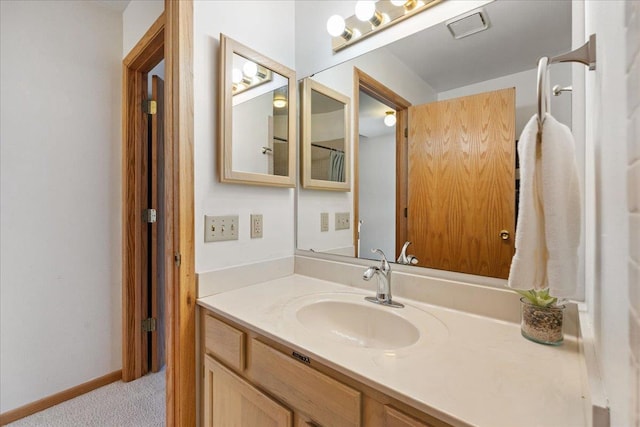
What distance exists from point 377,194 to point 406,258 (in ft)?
1.02

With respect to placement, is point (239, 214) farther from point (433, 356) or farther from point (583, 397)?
point (583, 397)

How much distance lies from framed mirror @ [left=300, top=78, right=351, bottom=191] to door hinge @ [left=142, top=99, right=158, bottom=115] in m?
1.11

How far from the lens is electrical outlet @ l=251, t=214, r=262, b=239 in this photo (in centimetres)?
133

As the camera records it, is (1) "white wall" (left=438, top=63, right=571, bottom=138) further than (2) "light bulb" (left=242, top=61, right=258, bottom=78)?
No

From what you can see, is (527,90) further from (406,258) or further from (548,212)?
(406,258)

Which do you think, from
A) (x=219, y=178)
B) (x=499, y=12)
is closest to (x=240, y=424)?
(x=219, y=178)

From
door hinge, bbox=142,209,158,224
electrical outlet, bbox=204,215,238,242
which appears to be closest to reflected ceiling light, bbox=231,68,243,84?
electrical outlet, bbox=204,215,238,242

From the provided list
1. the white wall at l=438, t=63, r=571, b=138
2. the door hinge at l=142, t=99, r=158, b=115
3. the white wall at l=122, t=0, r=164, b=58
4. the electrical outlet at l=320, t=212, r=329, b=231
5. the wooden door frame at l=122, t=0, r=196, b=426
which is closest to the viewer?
the white wall at l=438, t=63, r=571, b=138

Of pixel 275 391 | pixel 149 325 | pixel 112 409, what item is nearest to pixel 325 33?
pixel 275 391

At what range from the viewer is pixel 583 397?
1.75 feet

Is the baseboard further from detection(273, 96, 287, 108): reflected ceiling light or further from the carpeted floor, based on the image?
detection(273, 96, 287, 108): reflected ceiling light

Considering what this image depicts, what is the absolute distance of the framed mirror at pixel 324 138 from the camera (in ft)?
4.60

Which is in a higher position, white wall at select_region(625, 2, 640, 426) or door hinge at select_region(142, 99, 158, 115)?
door hinge at select_region(142, 99, 158, 115)

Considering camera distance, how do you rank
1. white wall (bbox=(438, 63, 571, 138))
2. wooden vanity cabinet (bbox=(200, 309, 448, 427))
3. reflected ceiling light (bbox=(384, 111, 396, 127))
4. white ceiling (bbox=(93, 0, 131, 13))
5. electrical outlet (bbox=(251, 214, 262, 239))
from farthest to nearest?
1. white ceiling (bbox=(93, 0, 131, 13))
2. electrical outlet (bbox=(251, 214, 262, 239))
3. reflected ceiling light (bbox=(384, 111, 396, 127))
4. white wall (bbox=(438, 63, 571, 138))
5. wooden vanity cabinet (bbox=(200, 309, 448, 427))
